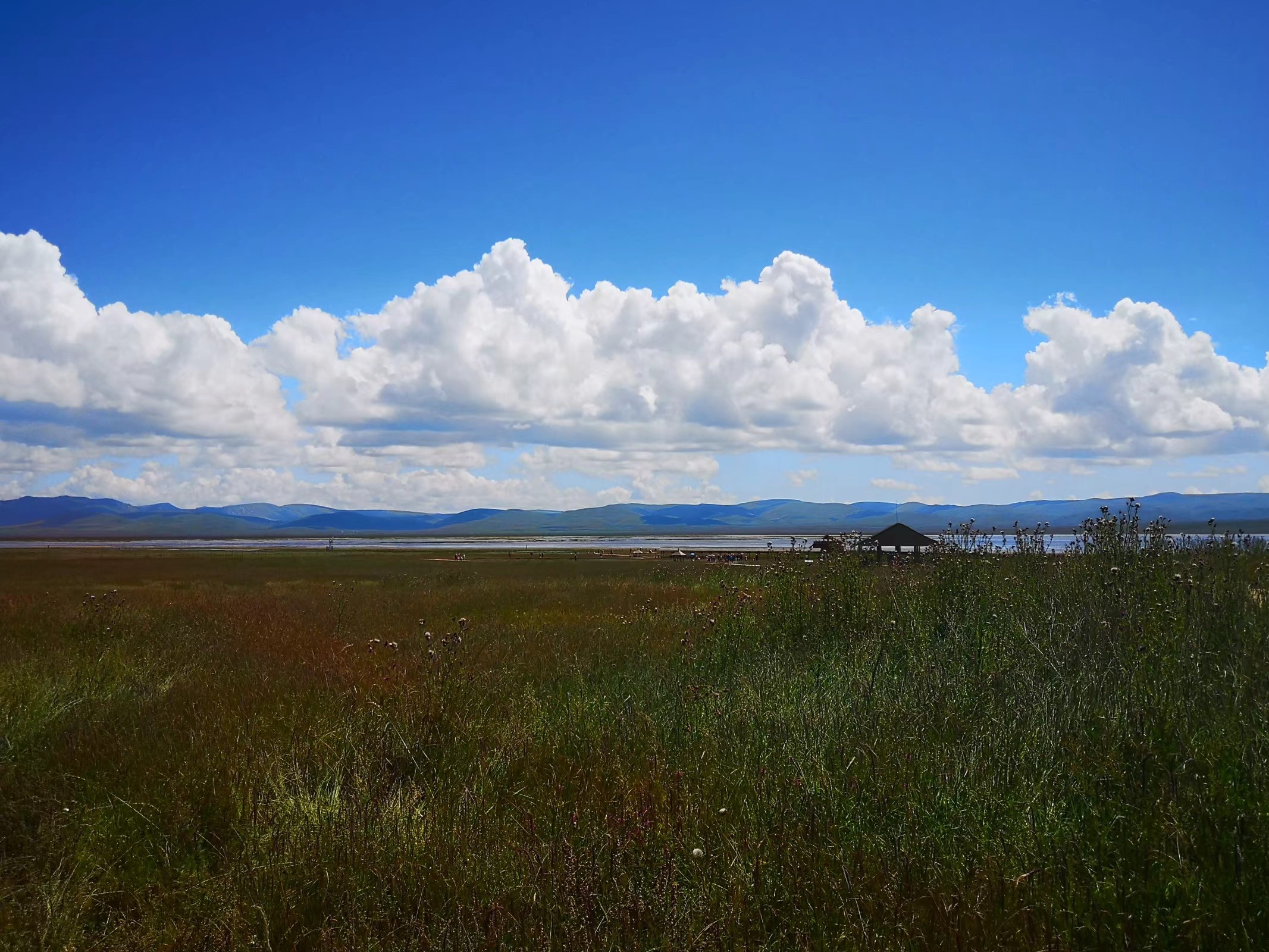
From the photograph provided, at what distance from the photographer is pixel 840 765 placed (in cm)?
447

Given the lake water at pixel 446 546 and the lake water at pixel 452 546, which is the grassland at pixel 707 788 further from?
the lake water at pixel 446 546

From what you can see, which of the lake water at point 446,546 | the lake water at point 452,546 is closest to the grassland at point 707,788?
the lake water at point 452,546

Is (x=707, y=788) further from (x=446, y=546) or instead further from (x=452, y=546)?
(x=446, y=546)

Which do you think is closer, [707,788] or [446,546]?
[707,788]

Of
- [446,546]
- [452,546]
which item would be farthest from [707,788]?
[446,546]

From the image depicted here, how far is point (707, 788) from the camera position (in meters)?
4.51

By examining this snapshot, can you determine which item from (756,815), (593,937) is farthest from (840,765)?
(593,937)

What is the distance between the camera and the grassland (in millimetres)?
3162

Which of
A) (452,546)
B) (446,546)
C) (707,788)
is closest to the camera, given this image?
(707,788)

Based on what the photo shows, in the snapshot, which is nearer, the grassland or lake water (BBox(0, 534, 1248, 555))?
the grassland

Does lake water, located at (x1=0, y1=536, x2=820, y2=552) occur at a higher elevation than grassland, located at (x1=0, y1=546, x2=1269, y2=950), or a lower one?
lower

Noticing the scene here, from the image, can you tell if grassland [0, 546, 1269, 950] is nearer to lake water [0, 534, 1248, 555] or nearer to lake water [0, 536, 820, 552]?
lake water [0, 534, 1248, 555]

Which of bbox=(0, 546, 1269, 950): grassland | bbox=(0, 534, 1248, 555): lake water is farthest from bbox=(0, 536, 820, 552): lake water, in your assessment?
bbox=(0, 546, 1269, 950): grassland

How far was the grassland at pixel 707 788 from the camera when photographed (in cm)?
316
